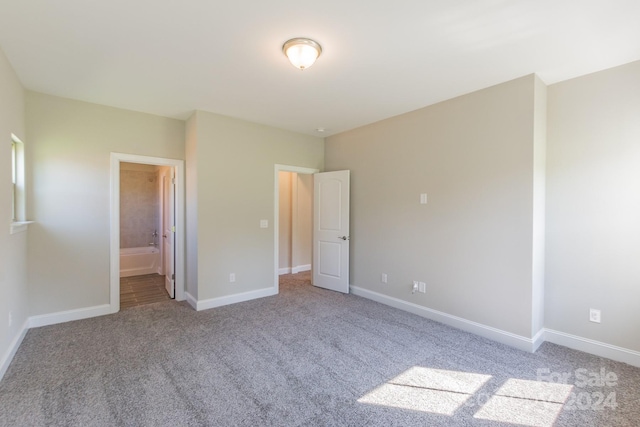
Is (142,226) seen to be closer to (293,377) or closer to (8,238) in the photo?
(8,238)

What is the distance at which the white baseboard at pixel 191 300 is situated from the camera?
3941mm

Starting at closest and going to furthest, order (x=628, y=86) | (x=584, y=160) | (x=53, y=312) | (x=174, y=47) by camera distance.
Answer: (x=174, y=47) → (x=628, y=86) → (x=584, y=160) → (x=53, y=312)

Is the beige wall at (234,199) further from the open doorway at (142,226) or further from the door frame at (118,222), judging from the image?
the open doorway at (142,226)

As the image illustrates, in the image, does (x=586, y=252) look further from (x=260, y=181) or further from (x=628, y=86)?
(x=260, y=181)

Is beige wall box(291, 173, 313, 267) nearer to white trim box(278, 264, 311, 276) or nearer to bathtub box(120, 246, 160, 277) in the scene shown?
white trim box(278, 264, 311, 276)

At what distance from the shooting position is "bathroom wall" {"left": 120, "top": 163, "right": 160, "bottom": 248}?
614 centimetres

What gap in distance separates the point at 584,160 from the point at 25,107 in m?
5.80

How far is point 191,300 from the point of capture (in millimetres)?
4098

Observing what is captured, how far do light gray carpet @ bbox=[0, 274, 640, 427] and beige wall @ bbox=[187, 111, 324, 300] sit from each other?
841 millimetres

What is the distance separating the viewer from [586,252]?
9.17ft

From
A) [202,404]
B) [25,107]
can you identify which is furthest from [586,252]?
[25,107]

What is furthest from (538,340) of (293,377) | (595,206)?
(293,377)

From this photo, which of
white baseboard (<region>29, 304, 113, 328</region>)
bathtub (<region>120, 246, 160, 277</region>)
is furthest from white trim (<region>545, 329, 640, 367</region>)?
bathtub (<region>120, 246, 160, 277</region>)

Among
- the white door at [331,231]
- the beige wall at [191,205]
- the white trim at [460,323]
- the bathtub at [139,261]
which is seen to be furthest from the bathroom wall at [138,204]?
the white trim at [460,323]
